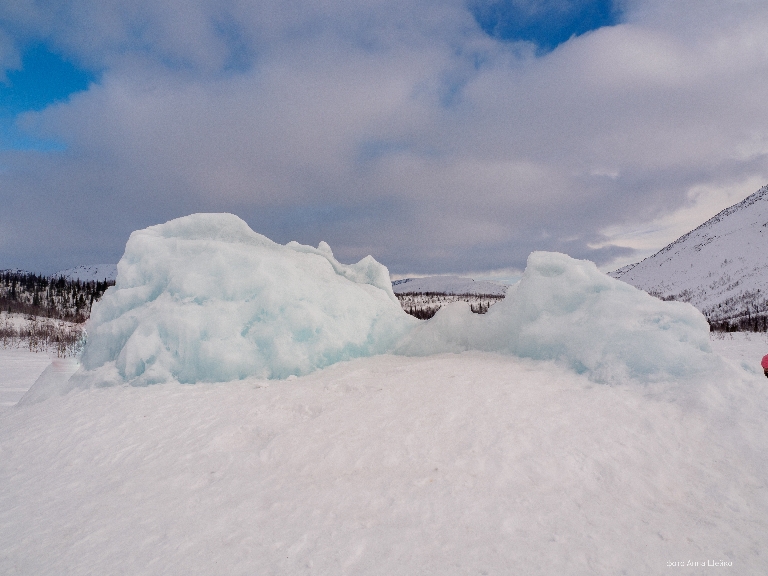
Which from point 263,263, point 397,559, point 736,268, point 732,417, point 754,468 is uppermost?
point 736,268

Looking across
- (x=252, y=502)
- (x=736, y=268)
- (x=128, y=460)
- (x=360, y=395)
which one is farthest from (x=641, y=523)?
(x=736, y=268)

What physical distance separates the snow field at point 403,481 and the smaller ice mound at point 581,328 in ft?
1.62

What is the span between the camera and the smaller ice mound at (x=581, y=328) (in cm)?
524

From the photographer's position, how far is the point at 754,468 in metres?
3.54

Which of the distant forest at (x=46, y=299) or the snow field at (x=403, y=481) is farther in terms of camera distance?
the distant forest at (x=46, y=299)

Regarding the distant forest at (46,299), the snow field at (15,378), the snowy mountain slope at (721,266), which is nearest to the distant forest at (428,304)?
the snowy mountain slope at (721,266)

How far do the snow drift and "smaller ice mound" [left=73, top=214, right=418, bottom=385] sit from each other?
0.07ft

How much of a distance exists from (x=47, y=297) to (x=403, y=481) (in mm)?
125437

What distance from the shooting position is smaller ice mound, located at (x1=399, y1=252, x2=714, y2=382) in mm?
5238

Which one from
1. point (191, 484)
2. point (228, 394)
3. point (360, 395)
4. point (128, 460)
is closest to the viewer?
point (191, 484)

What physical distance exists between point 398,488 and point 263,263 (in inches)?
219

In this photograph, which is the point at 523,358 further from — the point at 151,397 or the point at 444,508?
the point at 151,397

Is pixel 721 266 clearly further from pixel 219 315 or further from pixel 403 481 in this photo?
pixel 403 481

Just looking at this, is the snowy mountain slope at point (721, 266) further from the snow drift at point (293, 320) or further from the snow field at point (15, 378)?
the snow field at point (15, 378)
